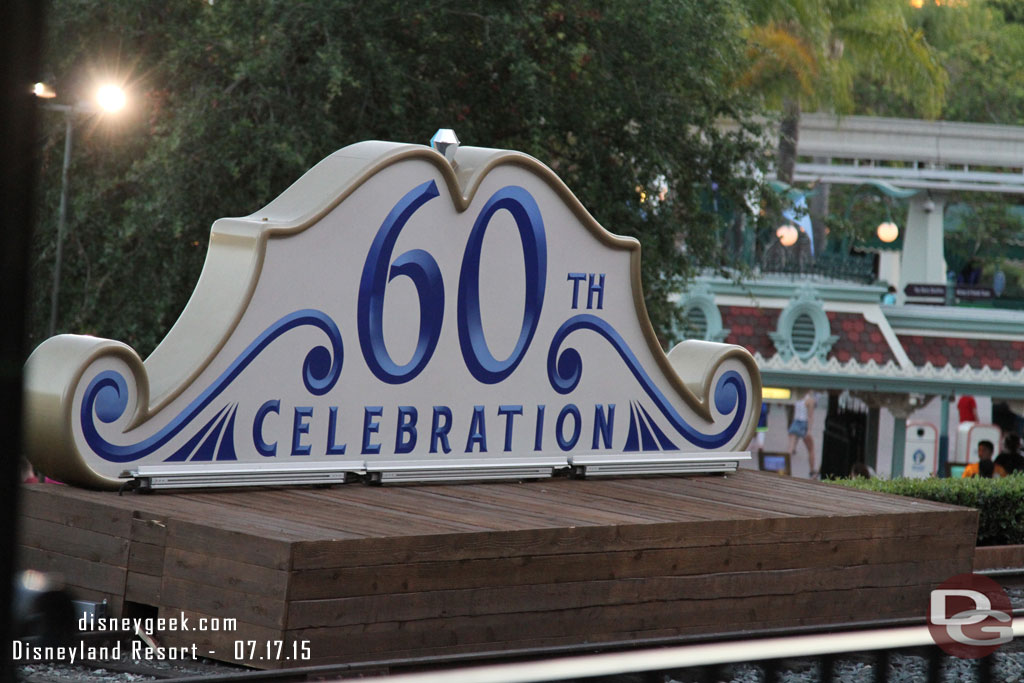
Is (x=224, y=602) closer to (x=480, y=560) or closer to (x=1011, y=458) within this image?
(x=480, y=560)

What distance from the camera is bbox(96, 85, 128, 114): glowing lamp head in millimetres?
12602

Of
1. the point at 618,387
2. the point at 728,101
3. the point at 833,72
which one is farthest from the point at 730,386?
the point at 833,72

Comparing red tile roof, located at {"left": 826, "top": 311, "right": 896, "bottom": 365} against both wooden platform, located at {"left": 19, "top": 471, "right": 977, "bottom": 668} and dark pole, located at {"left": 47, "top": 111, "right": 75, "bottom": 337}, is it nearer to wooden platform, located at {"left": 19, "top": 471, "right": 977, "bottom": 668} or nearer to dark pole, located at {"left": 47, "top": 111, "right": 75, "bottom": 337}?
dark pole, located at {"left": 47, "top": 111, "right": 75, "bottom": 337}

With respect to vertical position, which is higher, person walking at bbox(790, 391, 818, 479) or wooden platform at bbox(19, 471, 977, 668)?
person walking at bbox(790, 391, 818, 479)

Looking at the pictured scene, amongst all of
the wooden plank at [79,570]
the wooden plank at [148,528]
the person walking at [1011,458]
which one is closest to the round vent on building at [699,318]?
the person walking at [1011,458]

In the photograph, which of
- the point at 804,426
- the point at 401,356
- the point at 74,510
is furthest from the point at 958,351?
the point at 74,510

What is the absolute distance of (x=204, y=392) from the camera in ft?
23.0

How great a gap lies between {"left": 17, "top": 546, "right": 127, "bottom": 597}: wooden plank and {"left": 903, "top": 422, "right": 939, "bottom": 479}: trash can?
59.1ft

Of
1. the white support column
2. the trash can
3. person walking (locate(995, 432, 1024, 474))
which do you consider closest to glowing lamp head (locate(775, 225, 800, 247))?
the white support column

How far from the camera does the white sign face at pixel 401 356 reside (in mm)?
6824

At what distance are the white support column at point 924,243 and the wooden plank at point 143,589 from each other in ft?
64.3

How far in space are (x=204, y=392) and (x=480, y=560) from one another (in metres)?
1.78

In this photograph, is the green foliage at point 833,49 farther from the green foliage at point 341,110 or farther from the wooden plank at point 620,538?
the wooden plank at point 620,538

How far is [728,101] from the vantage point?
14266mm
